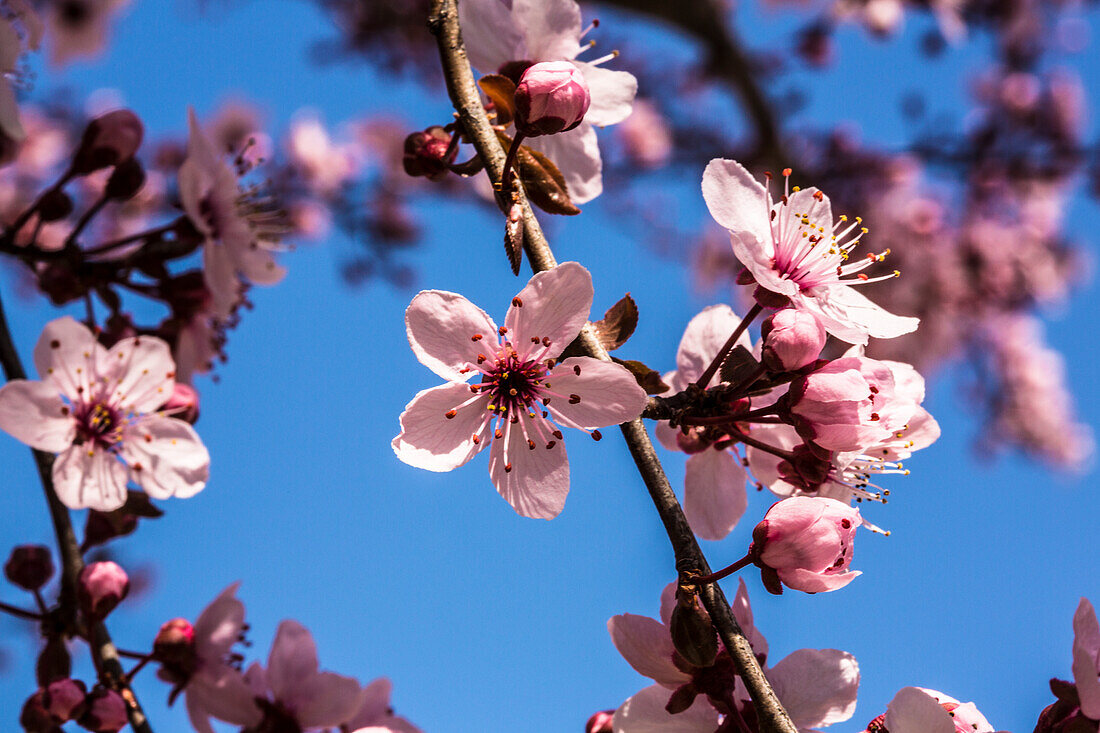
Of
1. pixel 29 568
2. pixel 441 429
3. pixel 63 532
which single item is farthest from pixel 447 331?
pixel 29 568

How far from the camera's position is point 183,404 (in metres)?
2.24

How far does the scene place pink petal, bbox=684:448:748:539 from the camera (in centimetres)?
167

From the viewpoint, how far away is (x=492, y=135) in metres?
1.44

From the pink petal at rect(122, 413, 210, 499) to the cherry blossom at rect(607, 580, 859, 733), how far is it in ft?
3.94

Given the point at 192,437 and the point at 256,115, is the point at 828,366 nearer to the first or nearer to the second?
the point at 192,437

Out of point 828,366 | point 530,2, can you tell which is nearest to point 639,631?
point 828,366

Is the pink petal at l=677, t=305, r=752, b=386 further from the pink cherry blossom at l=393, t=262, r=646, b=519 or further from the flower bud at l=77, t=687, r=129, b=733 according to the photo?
the flower bud at l=77, t=687, r=129, b=733

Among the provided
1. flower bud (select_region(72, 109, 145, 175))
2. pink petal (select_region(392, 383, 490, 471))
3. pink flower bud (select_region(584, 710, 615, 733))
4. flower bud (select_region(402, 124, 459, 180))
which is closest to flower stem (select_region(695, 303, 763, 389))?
pink petal (select_region(392, 383, 490, 471))

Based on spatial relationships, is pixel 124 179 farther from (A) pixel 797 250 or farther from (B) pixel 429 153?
(A) pixel 797 250

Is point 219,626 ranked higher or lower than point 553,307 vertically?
lower

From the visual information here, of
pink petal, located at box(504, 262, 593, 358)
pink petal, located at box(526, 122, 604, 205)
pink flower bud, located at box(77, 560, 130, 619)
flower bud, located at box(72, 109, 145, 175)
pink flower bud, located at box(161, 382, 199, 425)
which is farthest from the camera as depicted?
flower bud, located at box(72, 109, 145, 175)

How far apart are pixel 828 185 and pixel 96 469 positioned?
5.89m

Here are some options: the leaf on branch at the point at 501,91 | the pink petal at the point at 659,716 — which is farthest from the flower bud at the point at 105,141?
the pink petal at the point at 659,716

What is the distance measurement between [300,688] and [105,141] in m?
1.58
